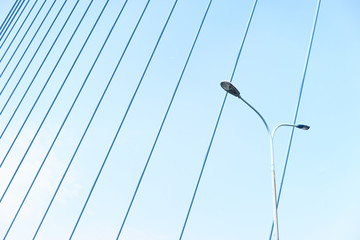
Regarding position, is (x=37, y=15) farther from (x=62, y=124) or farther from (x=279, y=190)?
(x=279, y=190)

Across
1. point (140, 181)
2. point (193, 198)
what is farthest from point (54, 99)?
point (193, 198)

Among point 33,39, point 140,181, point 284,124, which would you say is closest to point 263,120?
point 284,124

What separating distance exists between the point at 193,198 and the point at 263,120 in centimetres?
214

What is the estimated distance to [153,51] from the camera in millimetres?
8930

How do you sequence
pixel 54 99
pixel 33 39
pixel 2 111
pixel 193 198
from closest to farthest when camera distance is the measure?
pixel 193 198
pixel 54 99
pixel 2 111
pixel 33 39

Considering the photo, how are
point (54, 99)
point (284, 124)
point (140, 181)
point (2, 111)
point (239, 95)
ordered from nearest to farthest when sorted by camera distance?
point (239, 95), point (284, 124), point (140, 181), point (54, 99), point (2, 111)

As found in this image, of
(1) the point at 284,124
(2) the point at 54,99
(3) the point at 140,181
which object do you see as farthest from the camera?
(2) the point at 54,99

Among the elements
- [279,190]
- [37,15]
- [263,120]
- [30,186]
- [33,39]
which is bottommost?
[30,186]

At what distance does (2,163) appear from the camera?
36.4 feet

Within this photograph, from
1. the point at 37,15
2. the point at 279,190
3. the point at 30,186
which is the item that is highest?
the point at 37,15

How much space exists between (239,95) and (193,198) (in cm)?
239

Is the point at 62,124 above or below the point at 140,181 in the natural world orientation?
above

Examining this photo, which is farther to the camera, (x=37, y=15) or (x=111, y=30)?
(x=37, y=15)

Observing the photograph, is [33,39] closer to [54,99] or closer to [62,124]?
[54,99]
